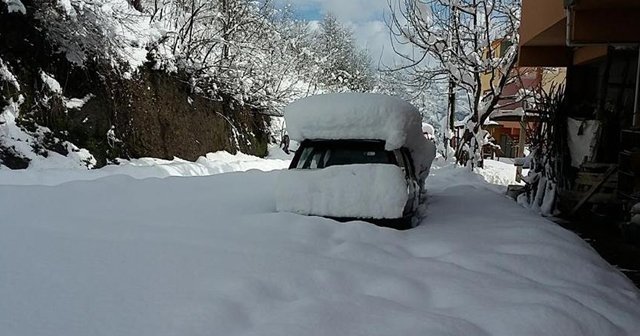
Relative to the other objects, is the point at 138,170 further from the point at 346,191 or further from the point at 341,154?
the point at 346,191

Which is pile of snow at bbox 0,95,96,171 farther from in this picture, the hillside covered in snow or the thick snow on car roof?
the thick snow on car roof

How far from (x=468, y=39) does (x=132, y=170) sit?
29.6 feet

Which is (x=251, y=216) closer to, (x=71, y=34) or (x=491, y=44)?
(x=71, y=34)

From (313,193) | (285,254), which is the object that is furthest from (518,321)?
(313,193)

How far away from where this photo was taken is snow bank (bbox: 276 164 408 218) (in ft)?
14.3

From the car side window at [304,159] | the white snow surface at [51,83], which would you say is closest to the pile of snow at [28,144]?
the white snow surface at [51,83]

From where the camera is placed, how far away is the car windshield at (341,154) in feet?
15.4

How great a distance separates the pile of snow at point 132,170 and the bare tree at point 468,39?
5.76 m

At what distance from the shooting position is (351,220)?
4465mm

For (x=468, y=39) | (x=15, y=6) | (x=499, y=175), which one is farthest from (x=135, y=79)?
(x=499, y=175)

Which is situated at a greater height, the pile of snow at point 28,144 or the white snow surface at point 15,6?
the white snow surface at point 15,6

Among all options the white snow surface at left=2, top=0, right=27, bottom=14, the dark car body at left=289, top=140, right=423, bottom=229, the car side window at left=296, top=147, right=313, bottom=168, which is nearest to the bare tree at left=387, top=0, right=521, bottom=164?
the dark car body at left=289, top=140, right=423, bottom=229

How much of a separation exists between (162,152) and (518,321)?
10.1 meters

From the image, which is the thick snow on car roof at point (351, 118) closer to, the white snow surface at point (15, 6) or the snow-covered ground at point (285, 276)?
the snow-covered ground at point (285, 276)
